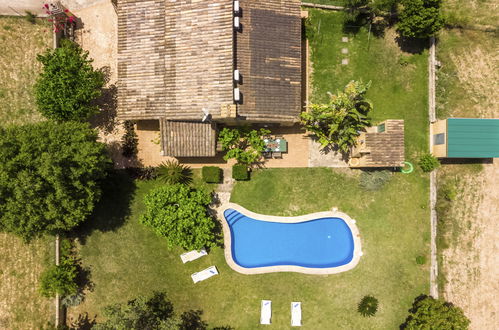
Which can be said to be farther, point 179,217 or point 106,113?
point 106,113

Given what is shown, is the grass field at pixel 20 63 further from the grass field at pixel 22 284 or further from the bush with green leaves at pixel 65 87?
the grass field at pixel 22 284

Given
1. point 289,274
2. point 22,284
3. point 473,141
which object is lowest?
point 22,284

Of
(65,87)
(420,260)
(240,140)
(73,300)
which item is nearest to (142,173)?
(65,87)

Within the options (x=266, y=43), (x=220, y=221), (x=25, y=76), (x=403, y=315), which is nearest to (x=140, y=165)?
(x=220, y=221)

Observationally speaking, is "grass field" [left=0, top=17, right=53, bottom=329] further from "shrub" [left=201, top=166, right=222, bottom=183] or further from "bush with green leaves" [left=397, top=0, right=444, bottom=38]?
"bush with green leaves" [left=397, top=0, right=444, bottom=38]

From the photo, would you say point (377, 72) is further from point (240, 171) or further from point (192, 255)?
point (192, 255)

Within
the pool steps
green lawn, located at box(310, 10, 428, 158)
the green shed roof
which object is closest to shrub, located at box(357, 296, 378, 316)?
A: the pool steps
